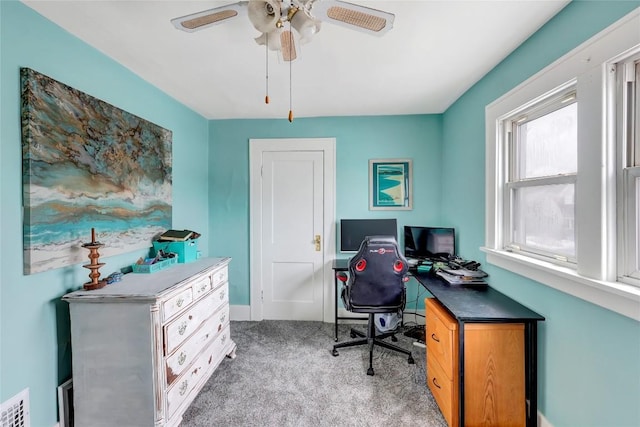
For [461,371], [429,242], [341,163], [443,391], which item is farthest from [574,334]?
[341,163]

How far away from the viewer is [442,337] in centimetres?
164

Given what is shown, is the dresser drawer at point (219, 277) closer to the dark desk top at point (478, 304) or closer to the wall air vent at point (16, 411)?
the wall air vent at point (16, 411)

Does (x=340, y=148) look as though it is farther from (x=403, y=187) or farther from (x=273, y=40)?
(x=273, y=40)

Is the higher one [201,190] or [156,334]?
[201,190]

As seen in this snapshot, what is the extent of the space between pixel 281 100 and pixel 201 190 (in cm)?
143

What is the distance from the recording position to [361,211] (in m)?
3.04

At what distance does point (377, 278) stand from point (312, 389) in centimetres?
98

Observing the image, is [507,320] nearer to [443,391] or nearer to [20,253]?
[443,391]

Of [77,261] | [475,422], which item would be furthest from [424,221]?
[77,261]

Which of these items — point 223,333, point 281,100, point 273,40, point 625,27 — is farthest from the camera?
point 281,100

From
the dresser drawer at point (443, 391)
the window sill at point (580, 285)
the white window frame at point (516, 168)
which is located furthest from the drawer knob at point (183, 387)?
the white window frame at point (516, 168)

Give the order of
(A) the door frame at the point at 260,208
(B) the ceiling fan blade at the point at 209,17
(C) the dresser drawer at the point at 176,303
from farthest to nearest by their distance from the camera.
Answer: (A) the door frame at the point at 260,208 → (C) the dresser drawer at the point at 176,303 → (B) the ceiling fan blade at the point at 209,17

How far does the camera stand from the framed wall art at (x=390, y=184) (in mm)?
2996

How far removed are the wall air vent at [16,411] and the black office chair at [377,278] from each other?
2002 mm
